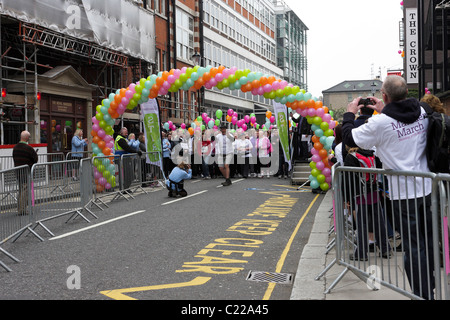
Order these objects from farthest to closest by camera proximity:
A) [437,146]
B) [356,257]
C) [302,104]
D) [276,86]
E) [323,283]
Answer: [276,86] → [302,104] → [323,283] → [356,257] → [437,146]

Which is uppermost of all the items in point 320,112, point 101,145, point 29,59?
point 29,59

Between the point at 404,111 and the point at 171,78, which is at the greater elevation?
the point at 171,78

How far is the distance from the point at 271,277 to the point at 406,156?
2222 mm

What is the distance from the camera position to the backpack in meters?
4.23

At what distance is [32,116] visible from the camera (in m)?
19.3

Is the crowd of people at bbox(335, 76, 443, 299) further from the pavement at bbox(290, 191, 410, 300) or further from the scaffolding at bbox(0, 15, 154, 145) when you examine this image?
the scaffolding at bbox(0, 15, 154, 145)

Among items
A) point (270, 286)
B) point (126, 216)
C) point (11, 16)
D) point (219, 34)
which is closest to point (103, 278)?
point (270, 286)

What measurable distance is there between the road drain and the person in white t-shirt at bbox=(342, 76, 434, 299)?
1.81m

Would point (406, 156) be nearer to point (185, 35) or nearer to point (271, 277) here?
point (271, 277)

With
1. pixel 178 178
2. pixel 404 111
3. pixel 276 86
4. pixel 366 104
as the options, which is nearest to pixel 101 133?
pixel 178 178

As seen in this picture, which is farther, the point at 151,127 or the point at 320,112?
the point at 151,127

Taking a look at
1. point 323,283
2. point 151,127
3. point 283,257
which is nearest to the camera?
point 323,283

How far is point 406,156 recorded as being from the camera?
14.0 feet
